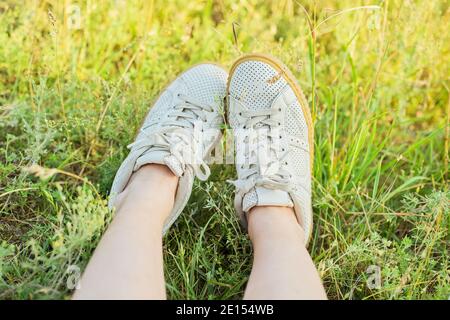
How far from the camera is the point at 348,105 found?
2.28m

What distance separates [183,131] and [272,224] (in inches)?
19.8

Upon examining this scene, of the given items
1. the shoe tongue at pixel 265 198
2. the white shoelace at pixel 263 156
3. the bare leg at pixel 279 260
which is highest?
the white shoelace at pixel 263 156

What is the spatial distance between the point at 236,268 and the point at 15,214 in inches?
28.8

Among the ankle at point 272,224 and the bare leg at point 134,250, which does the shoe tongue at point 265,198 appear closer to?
the ankle at point 272,224

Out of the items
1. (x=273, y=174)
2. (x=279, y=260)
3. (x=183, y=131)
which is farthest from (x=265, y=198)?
(x=183, y=131)

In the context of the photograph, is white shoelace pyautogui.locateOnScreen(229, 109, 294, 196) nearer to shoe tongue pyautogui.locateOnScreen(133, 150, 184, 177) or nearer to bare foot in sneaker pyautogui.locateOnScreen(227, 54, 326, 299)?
bare foot in sneaker pyautogui.locateOnScreen(227, 54, 326, 299)

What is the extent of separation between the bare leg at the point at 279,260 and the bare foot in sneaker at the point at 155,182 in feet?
0.79

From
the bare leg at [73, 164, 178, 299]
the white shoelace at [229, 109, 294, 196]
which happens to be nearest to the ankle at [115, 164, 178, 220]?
the bare leg at [73, 164, 178, 299]

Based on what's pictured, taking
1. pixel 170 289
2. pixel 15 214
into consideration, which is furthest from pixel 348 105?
pixel 15 214

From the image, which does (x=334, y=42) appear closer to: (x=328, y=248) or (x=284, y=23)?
(x=284, y=23)

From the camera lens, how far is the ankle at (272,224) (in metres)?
1.64

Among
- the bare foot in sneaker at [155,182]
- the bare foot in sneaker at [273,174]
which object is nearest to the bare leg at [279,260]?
the bare foot in sneaker at [273,174]

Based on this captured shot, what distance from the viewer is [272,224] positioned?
168cm

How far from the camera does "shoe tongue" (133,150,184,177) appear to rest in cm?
179
